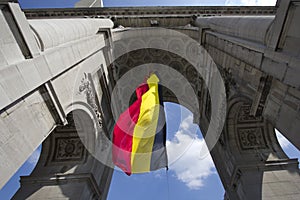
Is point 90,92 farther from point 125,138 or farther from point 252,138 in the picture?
point 252,138

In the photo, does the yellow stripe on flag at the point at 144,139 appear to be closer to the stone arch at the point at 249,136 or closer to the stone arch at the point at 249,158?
the stone arch at the point at 249,158

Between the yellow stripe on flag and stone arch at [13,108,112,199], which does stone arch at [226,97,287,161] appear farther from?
stone arch at [13,108,112,199]

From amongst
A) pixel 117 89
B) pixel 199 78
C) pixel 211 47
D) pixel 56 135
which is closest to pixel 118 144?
pixel 56 135

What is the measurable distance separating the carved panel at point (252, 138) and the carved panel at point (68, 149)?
26.5ft

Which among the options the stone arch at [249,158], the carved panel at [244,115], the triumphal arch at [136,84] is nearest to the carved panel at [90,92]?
the triumphal arch at [136,84]

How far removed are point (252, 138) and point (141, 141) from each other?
6271 mm

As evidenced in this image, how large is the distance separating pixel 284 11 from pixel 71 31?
5801 mm

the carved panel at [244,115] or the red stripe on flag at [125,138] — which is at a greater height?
the red stripe on flag at [125,138]

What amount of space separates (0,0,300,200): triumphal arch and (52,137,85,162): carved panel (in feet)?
0.17

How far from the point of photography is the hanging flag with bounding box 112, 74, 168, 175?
6757 millimetres

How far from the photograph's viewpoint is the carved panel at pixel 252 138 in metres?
9.18

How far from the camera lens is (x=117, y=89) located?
11977 mm

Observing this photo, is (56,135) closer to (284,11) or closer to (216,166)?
(216,166)

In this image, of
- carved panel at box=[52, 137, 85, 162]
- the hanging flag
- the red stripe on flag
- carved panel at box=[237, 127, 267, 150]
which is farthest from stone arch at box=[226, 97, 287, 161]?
carved panel at box=[52, 137, 85, 162]
